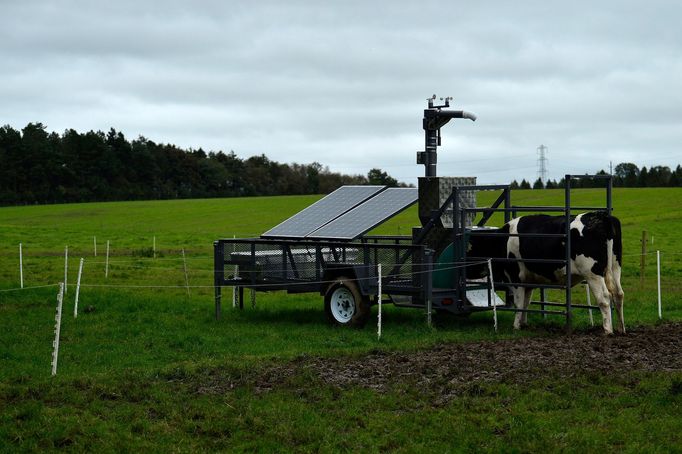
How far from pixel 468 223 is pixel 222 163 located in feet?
322

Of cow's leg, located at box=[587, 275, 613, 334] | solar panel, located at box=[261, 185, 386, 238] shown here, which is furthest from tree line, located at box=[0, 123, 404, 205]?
cow's leg, located at box=[587, 275, 613, 334]

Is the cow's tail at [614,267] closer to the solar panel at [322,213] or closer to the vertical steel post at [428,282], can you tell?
the vertical steel post at [428,282]

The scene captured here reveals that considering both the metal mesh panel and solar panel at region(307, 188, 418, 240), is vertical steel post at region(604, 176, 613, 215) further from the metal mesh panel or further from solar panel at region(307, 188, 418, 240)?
solar panel at region(307, 188, 418, 240)

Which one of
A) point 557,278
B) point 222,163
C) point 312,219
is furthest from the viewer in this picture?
point 222,163

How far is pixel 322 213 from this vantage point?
20.2 meters

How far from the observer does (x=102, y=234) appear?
179 ft

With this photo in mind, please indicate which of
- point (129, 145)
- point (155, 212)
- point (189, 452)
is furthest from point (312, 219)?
point (129, 145)

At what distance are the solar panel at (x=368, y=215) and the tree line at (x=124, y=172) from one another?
71.3m

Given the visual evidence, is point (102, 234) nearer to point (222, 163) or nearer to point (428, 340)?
point (428, 340)

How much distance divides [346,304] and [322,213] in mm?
2725

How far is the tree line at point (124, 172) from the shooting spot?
95.7m

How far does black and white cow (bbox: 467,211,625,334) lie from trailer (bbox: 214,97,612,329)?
9.6 inches

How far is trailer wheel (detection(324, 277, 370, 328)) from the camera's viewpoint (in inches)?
695

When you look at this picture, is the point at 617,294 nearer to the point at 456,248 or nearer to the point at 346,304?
the point at 456,248
